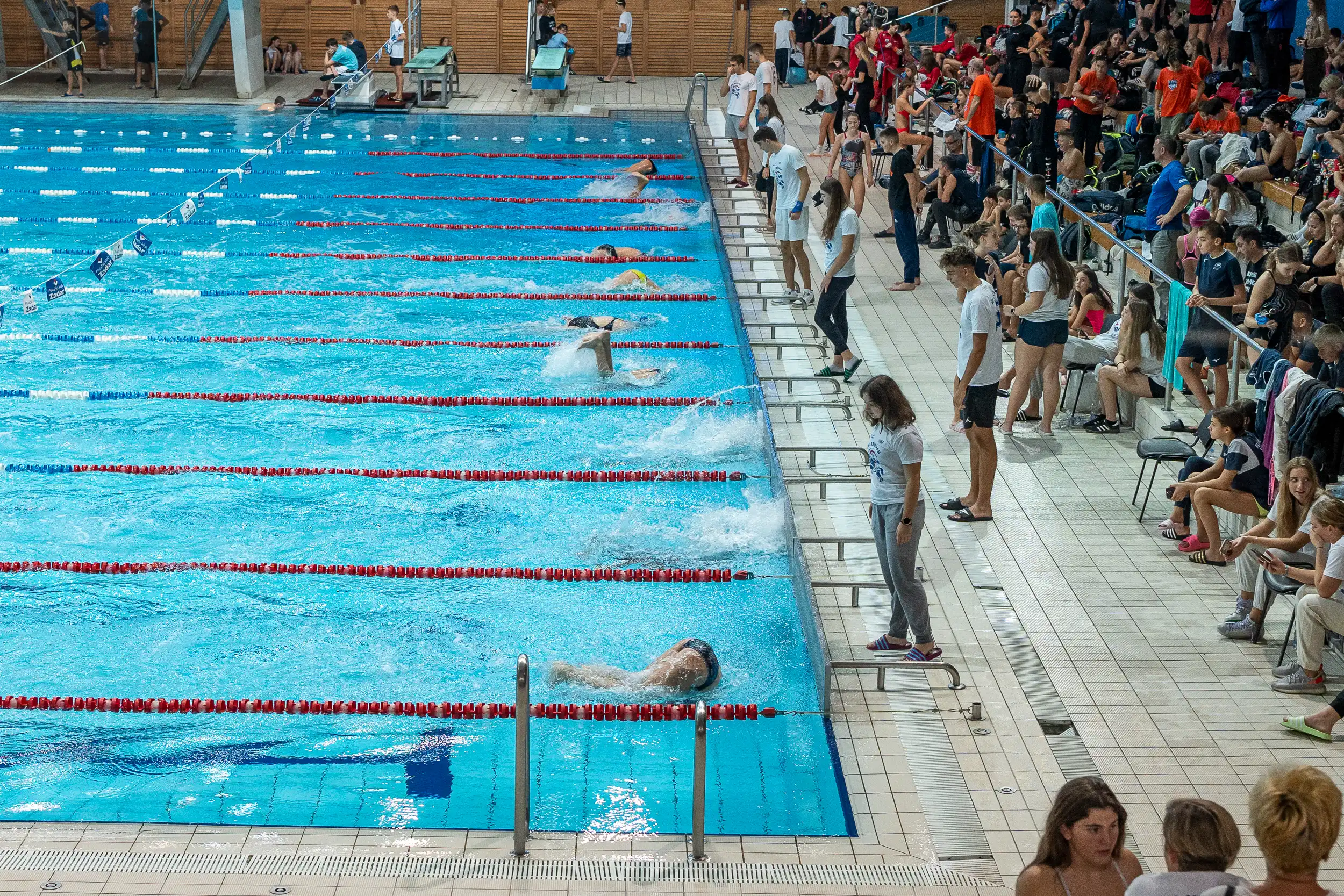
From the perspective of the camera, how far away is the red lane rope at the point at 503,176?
1697 centimetres

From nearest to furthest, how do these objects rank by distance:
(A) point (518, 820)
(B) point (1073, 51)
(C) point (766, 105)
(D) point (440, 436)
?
(A) point (518, 820), (D) point (440, 436), (C) point (766, 105), (B) point (1073, 51)

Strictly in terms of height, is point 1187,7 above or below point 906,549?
above

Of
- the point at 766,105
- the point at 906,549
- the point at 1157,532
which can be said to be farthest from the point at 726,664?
the point at 766,105

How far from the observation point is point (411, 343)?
35.0 ft

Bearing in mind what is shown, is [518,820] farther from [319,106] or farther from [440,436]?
[319,106]

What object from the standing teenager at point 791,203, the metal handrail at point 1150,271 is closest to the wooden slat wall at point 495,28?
the metal handrail at point 1150,271

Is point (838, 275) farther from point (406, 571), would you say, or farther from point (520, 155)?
point (520, 155)

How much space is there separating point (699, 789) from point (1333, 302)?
5.01m

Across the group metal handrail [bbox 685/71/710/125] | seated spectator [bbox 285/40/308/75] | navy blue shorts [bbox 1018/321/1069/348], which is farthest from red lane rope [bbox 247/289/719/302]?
seated spectator [bbox 285/40/308/75]

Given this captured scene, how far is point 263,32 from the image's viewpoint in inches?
968

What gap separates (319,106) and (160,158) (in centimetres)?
380

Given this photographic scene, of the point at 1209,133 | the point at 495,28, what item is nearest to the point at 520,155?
the point at 495,28

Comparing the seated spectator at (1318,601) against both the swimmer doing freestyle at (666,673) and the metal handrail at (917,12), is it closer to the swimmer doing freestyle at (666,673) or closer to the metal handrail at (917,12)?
the swimmer doing freestyle at (666,673)

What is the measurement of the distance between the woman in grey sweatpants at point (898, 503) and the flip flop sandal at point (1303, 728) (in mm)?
1303
